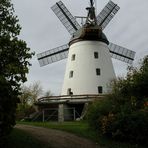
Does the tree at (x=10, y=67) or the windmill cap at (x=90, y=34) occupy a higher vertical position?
the windmill cap at (x=90, y=34)

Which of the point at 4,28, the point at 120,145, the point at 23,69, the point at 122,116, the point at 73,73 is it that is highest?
the point at 73,73

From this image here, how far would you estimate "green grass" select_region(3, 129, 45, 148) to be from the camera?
672 inches

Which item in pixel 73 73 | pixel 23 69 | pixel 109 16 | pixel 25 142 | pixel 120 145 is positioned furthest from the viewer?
pixel 109 16

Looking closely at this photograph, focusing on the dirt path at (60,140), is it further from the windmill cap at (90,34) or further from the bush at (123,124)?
the windmill cap at (90,34)

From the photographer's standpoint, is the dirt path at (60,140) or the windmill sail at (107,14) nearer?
the dirt path at (60,140)

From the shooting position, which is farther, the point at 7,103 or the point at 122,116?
the point at 122,116

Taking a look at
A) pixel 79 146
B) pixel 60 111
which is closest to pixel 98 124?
pixel 79 146

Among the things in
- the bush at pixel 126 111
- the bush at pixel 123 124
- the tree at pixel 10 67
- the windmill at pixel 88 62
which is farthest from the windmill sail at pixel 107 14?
the tree at pixel 10 67

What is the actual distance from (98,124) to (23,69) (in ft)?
28.7

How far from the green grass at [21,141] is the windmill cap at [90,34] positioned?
76.9ft

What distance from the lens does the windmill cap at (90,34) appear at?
41031 millimetres

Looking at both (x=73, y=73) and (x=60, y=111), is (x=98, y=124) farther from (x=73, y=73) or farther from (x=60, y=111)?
(x=73, y=73)

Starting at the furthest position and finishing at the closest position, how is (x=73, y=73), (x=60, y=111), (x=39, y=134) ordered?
1. (x=73, y=73)
2. (x=60, y=111)
3. (x=39, y=134)

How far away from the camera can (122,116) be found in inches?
773
